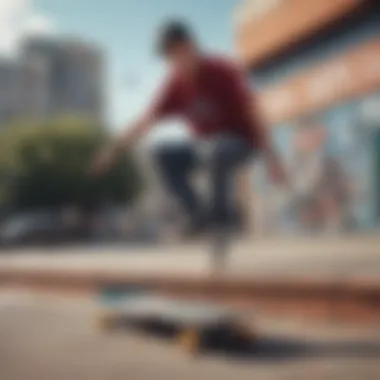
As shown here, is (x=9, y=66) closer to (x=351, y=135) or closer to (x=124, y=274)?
(x=124, y=274)

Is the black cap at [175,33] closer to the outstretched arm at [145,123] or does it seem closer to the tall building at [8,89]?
the outstretched arm at [145,123]

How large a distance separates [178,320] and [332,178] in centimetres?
823

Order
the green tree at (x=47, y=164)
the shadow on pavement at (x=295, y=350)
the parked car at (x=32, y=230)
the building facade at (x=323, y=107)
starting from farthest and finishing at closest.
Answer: the building facade at (x=323, y=107), the parked car at (x=32, y=230), the green tree at (x=47, y=164), the shadow on pavement at (x=295, y=350)

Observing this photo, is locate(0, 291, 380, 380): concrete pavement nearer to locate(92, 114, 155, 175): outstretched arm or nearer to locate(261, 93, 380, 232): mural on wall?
locate(92, 114, 155, 175): outstretched arm

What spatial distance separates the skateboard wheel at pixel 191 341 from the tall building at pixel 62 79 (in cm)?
161

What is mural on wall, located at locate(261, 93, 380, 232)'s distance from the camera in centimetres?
1010

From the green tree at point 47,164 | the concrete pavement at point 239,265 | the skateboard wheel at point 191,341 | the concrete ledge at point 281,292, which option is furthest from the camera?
the green tree at point 47,164

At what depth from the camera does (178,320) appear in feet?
10.2

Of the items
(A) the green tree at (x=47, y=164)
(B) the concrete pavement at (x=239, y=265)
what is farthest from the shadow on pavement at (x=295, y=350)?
(A) the green tree at (x=47, y=164)

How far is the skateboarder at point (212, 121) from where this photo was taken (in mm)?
3488

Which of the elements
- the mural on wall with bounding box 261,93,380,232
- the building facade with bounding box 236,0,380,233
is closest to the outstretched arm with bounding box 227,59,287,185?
the building facade with bounding box 236,0,380,233

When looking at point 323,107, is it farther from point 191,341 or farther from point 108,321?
point 191,341

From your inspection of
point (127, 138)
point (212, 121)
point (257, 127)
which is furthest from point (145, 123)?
point (257, 127)

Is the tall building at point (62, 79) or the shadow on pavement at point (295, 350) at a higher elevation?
the tall building at point (62, 79)
